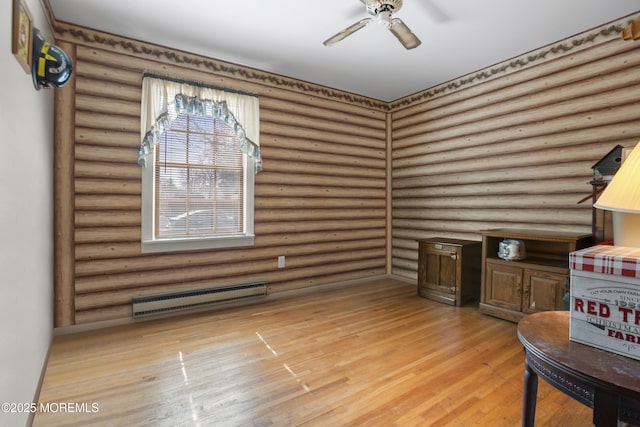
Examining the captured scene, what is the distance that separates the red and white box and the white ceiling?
2702 millimetres

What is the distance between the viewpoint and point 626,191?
1133 mm

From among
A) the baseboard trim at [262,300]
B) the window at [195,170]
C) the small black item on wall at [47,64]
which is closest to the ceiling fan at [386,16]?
the window at [195,170]

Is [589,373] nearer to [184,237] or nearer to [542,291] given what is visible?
[542,291]

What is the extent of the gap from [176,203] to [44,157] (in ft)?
4.44

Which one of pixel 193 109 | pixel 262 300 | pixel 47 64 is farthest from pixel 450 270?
pixel 47 64

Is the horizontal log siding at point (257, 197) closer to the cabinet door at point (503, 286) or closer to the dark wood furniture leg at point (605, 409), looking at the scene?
the cabinet door at point (503, 286)

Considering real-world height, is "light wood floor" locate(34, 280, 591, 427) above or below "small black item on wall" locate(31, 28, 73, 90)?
below

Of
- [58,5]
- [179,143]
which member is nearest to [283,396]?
[179,143]

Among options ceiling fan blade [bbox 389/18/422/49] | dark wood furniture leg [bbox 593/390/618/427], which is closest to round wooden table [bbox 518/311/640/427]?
dark wood furniture leg [bbox 593/390/618/427]

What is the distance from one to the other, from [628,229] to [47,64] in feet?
11.1

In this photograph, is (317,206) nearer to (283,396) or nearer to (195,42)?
(195,42)

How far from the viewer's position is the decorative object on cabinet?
1.11 metres

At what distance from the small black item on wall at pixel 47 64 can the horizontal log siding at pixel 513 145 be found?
4535 mm

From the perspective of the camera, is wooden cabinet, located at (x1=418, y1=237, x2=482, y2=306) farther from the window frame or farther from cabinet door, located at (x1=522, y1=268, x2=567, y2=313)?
the window frame
